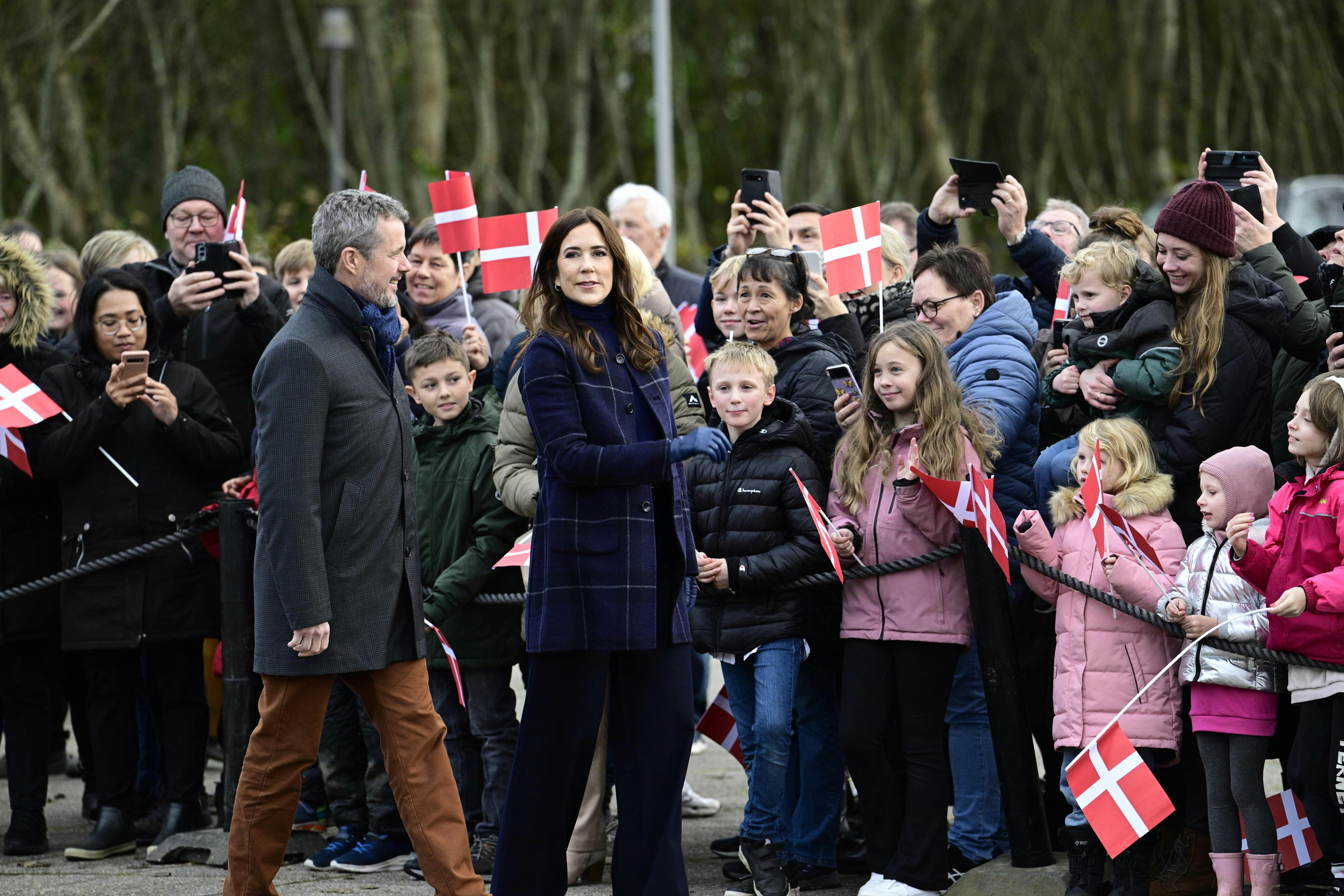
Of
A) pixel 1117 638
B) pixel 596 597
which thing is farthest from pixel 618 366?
pixel 1117 638

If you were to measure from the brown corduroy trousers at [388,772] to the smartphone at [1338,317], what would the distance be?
3.21 m

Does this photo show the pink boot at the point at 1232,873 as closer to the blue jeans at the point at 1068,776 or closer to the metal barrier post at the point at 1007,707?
the blue jeans at the point at 1068,776

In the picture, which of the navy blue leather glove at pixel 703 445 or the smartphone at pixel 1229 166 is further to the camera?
the smartphone at pixel 1229 166

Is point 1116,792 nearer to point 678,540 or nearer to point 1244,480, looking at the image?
point 1244,480

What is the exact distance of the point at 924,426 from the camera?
5.85m

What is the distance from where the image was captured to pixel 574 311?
5.13 metres

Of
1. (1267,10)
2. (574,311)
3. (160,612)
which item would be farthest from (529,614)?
(1267,10)

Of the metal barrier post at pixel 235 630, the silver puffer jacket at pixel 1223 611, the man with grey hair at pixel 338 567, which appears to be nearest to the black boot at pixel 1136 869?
the silver puffer jacket at pixel 1223 611

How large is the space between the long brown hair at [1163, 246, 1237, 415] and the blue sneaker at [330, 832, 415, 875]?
3329 mm

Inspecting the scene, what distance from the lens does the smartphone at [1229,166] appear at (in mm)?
6312

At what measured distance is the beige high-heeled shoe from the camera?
20.4 feet

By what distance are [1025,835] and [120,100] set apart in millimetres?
26986

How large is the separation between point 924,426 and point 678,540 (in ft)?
3.93

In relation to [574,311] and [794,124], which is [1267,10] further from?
[574,311]
